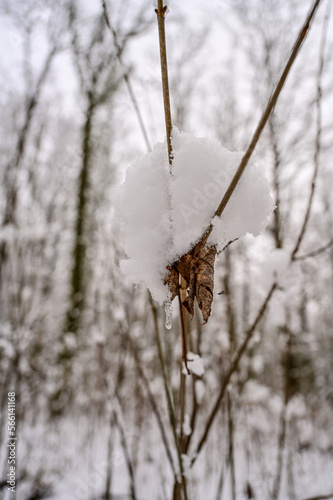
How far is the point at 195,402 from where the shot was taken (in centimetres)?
96

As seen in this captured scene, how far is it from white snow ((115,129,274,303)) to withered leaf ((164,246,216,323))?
0.05ft

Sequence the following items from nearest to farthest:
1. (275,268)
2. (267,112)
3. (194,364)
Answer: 1. (267,112)
2. (194,364)
3. (275,268)

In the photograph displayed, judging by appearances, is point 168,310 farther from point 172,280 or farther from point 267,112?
point 267,112

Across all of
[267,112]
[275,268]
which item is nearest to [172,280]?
[267,112]

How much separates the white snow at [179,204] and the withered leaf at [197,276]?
0.02 m

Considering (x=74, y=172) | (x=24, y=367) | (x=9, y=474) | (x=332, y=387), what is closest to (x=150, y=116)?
(x=9, y=474)

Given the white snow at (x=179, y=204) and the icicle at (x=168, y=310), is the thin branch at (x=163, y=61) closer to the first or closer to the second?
the white snow at (x=179, y=204)

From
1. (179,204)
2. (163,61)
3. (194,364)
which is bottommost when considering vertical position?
(194,364)

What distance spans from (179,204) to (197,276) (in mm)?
135

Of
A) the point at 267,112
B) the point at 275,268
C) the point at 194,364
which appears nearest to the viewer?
the point at 267,112

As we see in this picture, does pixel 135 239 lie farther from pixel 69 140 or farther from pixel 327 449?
pixel 69 140

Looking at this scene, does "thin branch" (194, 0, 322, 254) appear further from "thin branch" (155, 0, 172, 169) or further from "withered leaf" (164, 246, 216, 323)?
"thin branch" (155, 0, 172, 169)

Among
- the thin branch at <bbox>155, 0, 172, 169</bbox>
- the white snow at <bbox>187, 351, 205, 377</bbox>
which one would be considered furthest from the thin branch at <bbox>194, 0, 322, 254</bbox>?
the white snow at <bbox>187, 351, 205, 377</bbox>

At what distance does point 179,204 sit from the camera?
0.53 metres
